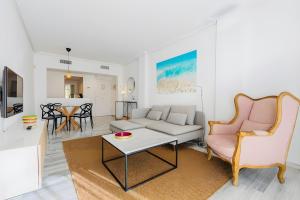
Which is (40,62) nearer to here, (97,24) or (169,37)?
(97,24)

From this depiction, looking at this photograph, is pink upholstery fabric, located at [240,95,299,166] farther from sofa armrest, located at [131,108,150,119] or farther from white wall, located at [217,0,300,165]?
sofa armrest, located at [131,108,150,119]

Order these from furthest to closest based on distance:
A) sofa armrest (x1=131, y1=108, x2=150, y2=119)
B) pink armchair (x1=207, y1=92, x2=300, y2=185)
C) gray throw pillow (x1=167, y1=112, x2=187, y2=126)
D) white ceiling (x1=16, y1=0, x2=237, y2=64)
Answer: sofa armrest (x1=131, y1=108, x2=150, y2=119)
gray throw pillow (x1=167, y1=112, x2=187, y2=126)
white ceiling (x1=16, y1=0, x2=237, y2=64)
pink armchair (x1=207, y1=92, x2=300, y2=185)

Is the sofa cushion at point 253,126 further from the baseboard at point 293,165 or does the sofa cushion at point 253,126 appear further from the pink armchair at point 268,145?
the baseboard at point 293,165

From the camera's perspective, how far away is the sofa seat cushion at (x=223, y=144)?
1707mm

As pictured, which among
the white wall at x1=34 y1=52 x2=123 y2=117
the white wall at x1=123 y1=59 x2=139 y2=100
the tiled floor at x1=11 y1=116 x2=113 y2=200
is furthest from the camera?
the white wall at x1=123 y1=59 x2=139 y2=100

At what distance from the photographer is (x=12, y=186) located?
1.36 metres

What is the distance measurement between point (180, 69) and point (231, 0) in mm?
1749

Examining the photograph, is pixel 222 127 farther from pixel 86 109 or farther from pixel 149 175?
pixel 86 109

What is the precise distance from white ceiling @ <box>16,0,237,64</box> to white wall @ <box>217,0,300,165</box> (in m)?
0.44

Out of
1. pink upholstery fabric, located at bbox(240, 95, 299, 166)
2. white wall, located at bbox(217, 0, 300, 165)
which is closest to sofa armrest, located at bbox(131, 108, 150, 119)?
white wall, located at bbox(217, 0, 300, 165)

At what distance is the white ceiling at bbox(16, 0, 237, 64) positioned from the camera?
7.70ft

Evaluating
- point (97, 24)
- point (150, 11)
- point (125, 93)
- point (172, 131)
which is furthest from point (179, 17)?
point (125, 93)

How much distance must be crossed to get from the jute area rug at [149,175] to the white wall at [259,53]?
1174 mm

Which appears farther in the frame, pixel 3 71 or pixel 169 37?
pixel 169 37
